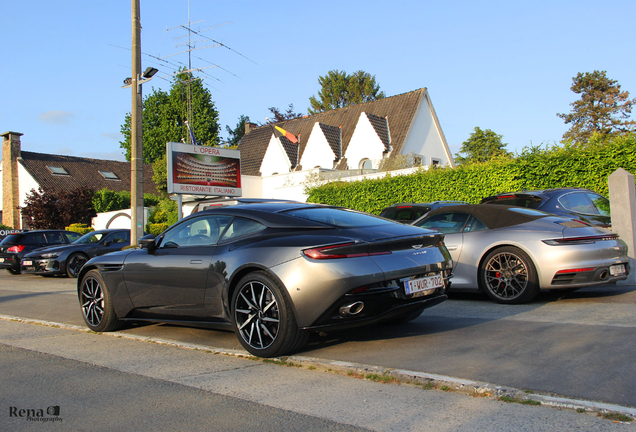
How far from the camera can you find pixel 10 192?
4575 centimetres

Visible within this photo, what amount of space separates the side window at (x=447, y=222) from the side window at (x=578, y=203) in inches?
103

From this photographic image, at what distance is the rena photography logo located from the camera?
3.48 m

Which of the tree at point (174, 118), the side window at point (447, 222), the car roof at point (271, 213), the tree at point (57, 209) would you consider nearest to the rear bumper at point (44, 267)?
the car roof at point (271, 213)

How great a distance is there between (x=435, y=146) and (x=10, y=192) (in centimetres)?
3588

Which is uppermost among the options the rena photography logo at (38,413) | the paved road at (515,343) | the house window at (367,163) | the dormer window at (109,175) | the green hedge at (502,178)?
the dormer window at (109,175)

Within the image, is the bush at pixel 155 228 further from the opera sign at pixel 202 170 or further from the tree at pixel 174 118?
the tree at pixel 174 118

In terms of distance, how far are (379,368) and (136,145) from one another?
12.1 metres

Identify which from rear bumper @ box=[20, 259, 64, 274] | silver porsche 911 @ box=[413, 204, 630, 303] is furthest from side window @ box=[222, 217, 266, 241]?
rear bumper @ box=[20, 259, 64, 274]

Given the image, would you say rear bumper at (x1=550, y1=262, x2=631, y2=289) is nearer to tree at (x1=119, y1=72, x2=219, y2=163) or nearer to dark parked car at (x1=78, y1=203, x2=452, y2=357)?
dark parked car at (x1=78, y1=203, x2=452, y2=357)

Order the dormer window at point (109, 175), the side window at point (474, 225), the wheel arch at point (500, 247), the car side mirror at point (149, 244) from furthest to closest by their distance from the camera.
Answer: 1. the dormer window at point (109, 175)
2. the side window at point (474, 225)
3. the wheel arch at point (500, 247)
4. the car side mirror at point (149, 244)

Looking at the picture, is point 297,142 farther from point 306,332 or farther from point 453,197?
point 306,332

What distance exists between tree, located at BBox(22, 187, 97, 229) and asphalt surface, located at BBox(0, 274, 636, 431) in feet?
112

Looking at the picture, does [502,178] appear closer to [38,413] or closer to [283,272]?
[283,272]

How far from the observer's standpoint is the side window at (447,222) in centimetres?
798
